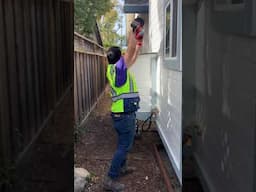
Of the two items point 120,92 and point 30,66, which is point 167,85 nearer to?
point 120,92

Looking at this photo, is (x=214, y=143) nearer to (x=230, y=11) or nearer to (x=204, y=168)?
(x=204, y=168)

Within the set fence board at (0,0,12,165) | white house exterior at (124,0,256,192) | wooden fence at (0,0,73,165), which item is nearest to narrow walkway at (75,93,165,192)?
wooden fence at (0,0,73,165)

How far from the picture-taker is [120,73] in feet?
12.5

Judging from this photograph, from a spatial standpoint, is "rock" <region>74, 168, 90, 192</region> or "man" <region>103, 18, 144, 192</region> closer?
"rock" <region>74, 168, 90, 192</region>

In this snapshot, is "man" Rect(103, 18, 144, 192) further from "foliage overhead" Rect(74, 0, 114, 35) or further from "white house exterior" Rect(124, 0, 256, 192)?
"foliage overhead" Rect(74, 0, 114, 35)

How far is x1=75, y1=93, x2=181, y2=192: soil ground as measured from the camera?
402 cm

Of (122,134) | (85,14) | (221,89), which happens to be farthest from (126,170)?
(85,14)

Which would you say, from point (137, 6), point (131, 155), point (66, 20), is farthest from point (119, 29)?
point (66, 20)

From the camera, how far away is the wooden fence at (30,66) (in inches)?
85.2

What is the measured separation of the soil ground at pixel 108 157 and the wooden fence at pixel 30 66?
1.65 metres

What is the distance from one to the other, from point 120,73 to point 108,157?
5.31 ft

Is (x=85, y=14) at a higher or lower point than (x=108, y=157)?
higher

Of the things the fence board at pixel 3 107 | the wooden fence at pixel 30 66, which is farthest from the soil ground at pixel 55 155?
the fence board at pixel 3 107

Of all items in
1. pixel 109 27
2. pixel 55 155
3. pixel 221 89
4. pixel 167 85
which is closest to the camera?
pixel 221 89
